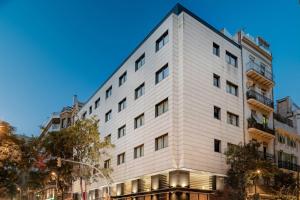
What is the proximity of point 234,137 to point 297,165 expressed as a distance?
1626 cm

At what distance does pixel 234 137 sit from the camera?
131 ft

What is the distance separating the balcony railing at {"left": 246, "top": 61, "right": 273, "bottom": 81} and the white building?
235 mm

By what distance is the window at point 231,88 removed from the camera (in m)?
→ 41.2

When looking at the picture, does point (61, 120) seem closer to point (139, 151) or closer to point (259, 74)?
point (139, 151)

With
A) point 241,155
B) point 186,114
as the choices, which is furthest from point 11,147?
point 241,155

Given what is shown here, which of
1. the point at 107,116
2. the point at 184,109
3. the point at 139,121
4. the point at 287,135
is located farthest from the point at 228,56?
the point at 107,116

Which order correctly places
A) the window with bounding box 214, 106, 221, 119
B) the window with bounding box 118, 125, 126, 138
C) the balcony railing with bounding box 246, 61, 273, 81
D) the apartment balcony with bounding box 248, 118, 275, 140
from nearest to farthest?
the window with bounding box 214, 106, 221, 119
the apartment balcony with bounding box 248, 118, 275, 140
the balcony railing with bounding box 246, 61, 273, 81
the window with bounding box 118, 125, 126, 138

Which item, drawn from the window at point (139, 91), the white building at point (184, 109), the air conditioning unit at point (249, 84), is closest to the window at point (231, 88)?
the white building at point (184, 109)

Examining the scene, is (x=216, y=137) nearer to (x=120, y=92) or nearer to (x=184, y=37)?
(x=184, y=37)

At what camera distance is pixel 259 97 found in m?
45.4

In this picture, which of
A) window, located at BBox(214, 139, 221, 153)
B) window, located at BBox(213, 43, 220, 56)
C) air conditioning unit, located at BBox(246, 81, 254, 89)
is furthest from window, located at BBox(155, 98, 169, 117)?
air conditioning unit, located at BBox(246, 81, 254, 89)

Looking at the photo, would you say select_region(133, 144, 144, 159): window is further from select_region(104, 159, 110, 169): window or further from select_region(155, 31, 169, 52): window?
select_region(155, 31, 169, 52): window

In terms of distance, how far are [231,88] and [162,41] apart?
9315 millimetres

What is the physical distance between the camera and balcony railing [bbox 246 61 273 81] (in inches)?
1763
